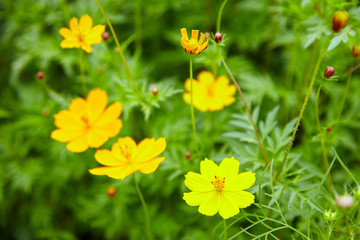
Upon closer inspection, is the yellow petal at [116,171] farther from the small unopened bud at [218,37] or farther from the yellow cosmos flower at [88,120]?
the small unopened bud at [218,37]

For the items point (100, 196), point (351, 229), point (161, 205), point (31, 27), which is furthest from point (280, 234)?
point (31, 27)

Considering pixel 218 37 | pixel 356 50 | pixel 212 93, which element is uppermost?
pixel 218 37

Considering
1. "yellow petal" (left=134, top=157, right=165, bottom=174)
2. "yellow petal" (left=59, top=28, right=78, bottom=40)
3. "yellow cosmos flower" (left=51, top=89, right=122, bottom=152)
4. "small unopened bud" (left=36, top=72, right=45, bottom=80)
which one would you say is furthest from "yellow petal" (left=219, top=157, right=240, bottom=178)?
"small unopened bud" (left=36, top=72, right=45, bottom=80)

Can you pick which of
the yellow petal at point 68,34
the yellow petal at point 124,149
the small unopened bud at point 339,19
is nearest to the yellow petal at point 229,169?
the yellow petal at point 124,149

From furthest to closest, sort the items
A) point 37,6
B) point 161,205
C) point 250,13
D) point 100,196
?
1. point 250,13
2. point 37,6
3. point 161,205
4. point 100,196

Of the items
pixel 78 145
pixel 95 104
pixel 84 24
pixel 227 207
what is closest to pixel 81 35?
pixel 84 24

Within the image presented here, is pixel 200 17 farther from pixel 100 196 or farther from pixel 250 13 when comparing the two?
pixel 100 196

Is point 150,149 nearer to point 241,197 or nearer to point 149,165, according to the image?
point 149,165
